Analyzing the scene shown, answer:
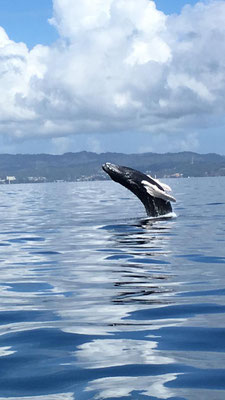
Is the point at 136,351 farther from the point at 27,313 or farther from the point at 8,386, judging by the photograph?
the point at 27,313

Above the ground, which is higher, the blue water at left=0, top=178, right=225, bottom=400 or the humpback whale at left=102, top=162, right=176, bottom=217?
the humpback whale at left=102, top=162, right=176, bottom=217

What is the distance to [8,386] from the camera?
6.16 metres

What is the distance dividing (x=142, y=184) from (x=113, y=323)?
17934 mm

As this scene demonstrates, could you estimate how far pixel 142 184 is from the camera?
26500 mm

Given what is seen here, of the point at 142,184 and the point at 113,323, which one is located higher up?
the point at 142,184

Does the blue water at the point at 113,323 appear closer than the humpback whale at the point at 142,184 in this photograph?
Yes

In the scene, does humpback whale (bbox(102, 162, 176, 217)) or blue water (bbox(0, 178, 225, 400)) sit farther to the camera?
humpback whale (bbox(102, 162, 176, 217))

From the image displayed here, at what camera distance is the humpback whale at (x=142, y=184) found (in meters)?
26.2

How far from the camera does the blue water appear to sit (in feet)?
20.4

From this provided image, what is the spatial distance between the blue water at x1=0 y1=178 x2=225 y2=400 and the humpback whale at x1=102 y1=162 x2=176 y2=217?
770 cm

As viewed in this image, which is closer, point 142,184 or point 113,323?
point 113,323

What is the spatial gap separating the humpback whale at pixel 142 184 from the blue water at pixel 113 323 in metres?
7.70

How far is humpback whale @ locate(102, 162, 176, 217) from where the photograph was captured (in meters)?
26.2

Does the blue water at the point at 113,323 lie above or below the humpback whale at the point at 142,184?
below
